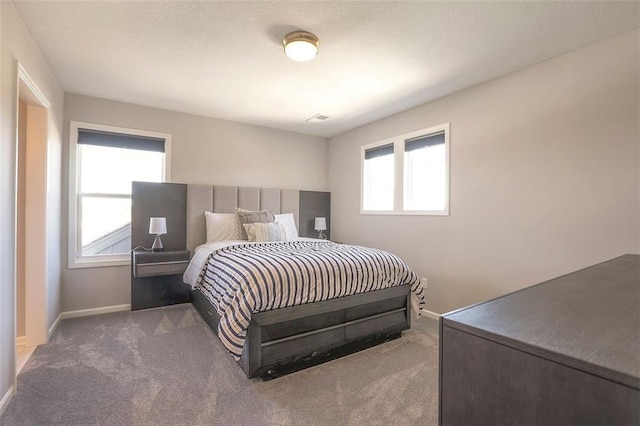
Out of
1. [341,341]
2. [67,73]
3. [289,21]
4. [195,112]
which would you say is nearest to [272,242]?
[341,341]

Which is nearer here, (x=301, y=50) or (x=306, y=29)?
(x=306, y=29)

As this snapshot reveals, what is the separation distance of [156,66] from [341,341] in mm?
2944

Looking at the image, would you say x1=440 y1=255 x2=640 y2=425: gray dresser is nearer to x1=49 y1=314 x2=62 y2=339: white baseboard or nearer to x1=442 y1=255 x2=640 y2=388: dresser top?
x1=442 y1=255 x2=640 y2=388: dresser top

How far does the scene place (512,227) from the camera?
9.42 feet

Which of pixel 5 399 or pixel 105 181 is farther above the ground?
pixel 105 181

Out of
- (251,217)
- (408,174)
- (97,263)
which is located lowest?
(97,263)

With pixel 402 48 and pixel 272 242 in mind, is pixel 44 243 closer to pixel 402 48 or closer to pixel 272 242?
pixel 272 242

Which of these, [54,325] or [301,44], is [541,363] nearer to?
[301,44]

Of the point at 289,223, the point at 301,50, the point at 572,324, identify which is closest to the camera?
the point at 572,324

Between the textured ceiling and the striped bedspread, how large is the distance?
1.73 m

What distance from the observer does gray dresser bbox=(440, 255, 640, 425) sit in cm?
54

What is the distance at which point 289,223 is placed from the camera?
14.6ft

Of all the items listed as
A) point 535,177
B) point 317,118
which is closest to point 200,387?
point 535,177

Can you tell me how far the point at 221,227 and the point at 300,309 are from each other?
6.80 feet
